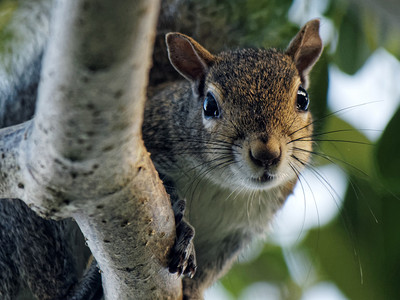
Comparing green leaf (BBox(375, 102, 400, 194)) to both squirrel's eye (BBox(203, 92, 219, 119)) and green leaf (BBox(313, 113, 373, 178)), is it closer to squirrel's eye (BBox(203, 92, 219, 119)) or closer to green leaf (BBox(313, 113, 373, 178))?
green leaf (BBox(313, 113, 373, 178))

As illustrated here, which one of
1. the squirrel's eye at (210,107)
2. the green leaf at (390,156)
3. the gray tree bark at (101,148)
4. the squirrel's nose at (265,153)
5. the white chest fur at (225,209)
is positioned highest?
the gray tree bark at (101,148)

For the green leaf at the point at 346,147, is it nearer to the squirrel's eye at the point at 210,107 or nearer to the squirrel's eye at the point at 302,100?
the squirrel's eye at the point at 302,100

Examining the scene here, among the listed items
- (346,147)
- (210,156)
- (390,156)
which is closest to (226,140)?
(210,156)

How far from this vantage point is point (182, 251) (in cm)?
154

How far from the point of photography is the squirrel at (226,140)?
1710 millimetres

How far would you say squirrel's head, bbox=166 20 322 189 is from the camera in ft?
5.55

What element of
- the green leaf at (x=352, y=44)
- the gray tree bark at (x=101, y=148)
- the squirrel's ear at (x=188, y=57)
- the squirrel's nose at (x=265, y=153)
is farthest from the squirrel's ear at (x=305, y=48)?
the gray tree bark at (x=101, y=148)

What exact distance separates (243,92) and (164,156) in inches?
14.7

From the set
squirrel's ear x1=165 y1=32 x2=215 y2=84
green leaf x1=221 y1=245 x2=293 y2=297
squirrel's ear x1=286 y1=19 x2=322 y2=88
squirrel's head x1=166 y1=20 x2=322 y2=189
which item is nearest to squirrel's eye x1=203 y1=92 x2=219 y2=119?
squirrel's head x1=166 y1=20 x2=322 y2=189

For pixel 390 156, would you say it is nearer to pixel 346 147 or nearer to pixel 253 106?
pixel 346 147

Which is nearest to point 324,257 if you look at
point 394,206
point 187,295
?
point 394,206

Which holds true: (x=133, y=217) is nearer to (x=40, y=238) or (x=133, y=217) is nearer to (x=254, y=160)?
(x=254, y=160)

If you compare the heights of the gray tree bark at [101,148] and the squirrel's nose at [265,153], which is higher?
the gray tree bark at [101,148]

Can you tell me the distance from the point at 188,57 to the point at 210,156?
0.37m
